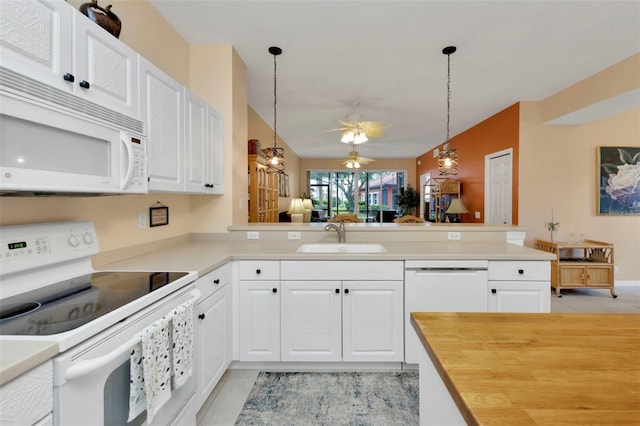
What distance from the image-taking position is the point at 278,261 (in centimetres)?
203

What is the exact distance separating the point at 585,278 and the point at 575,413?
4604 mm

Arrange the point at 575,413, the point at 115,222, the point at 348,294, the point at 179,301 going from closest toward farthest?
the point at 575,413, the point at 179,301, the point at 115,222, the point at 348,294

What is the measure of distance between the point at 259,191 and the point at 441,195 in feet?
14.7

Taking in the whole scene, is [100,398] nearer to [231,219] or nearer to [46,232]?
[46,232]

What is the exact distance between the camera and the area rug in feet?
5.51

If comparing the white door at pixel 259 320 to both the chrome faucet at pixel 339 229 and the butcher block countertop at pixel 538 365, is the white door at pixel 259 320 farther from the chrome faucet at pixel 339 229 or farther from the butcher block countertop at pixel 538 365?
the butcher block countertop at pixel 538 365

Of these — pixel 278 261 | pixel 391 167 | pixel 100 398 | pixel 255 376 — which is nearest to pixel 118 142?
pixel 100 398

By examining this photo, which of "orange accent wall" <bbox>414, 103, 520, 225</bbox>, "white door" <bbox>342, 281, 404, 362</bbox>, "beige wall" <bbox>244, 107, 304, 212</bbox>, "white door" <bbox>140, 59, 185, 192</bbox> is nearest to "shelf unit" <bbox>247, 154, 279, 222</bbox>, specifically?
"beige wall" <bbox>244, 107, 304, 212</bbox>

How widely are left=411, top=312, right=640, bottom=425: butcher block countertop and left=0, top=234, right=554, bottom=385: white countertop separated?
109cm

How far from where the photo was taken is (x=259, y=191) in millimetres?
4094

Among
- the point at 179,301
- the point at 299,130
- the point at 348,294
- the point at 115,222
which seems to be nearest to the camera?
the point at 179,301

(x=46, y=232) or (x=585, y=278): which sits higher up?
(x=46, y=232)

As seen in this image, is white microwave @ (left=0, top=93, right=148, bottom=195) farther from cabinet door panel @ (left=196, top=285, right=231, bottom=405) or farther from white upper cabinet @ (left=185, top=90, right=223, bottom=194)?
cabinet door panel @ (left=196, top=285, right=231, bottom=405)

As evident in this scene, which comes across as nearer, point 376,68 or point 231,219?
point 231,219
